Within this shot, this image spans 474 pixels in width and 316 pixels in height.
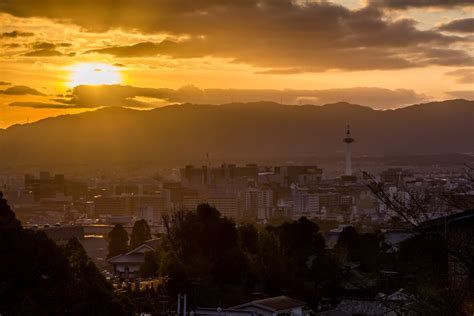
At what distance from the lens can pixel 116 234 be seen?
45.8m

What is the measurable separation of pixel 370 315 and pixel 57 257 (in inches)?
221

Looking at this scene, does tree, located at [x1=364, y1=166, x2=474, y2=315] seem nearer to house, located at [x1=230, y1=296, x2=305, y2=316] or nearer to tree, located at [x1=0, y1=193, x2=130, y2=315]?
tree, located at [x1=0, y1=193, x2=130, y2=315]

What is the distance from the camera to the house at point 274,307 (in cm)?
1850

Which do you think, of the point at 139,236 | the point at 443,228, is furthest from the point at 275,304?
the point at 139,236

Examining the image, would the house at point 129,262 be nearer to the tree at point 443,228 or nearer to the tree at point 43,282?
the tree at point 43,282

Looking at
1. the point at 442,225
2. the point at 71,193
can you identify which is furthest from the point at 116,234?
the point at 71,193

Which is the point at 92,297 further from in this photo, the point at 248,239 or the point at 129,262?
the point at 129,262

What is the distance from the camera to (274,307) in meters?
18.9

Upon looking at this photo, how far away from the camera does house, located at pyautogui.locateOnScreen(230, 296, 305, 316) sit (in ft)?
60.7

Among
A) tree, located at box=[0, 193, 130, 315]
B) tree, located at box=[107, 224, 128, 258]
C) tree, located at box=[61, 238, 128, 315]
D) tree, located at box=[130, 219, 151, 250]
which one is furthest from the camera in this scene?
tree, located at box=[107, 224, 128, 258]

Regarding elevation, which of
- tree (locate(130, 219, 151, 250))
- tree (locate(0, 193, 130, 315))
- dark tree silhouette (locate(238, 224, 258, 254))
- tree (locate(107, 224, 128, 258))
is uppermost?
tree (locate(0, 193, 130, 315))

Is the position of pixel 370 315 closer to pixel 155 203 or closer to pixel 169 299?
pixel 169 299

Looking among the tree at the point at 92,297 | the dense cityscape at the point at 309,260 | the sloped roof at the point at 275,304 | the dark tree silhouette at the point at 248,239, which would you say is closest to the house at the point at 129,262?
the dense cityscape at the point at 309,260

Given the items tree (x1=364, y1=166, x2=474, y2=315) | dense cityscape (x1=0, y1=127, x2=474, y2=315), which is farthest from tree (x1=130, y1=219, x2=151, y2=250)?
tree (x1=364, y1=166, x2=474, y2=315)
